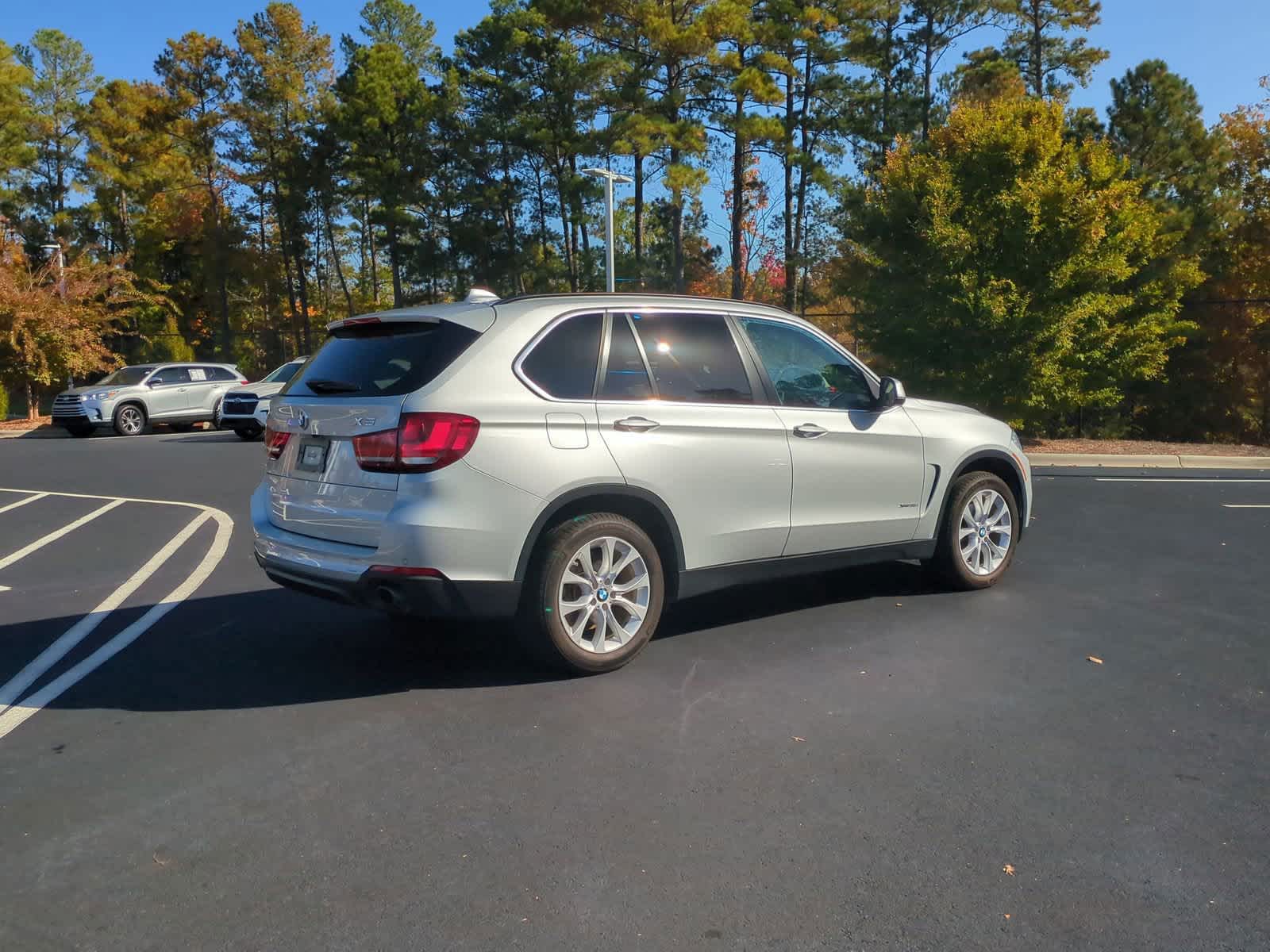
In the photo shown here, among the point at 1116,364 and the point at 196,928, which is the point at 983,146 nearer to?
the point at 1116,364

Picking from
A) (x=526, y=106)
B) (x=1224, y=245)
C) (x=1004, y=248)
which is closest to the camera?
(x=1004, y=248)

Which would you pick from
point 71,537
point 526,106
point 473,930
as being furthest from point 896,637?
point 526,106

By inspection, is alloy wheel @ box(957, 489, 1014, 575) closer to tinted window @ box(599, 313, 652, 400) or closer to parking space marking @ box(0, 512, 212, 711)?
tinted window @ box(599, 313, 652, 400)

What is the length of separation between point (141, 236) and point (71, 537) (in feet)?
163

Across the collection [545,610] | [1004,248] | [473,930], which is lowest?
[473,930]

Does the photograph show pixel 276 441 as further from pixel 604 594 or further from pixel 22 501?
pixel 22 501

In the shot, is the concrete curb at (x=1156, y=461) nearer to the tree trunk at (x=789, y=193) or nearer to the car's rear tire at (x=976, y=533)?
the car's rear tire at (x=976, y=533)

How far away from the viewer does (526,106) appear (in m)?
40.5

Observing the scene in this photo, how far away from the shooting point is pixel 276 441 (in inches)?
221

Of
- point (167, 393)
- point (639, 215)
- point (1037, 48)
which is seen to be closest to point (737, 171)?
point (639, 215)

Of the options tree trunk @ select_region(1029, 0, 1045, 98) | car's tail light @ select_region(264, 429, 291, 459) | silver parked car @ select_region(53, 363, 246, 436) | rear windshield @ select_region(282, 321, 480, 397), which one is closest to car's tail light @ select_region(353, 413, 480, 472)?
rear windshield @ select_region(282, 321, 480, 397)

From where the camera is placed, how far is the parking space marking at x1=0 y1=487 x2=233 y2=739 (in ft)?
16.2

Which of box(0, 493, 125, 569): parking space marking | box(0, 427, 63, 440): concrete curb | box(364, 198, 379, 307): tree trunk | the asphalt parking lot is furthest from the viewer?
box(364, 198, 379, 307): tree trunk

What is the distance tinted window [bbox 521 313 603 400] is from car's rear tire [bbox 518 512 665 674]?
625 millimetres
